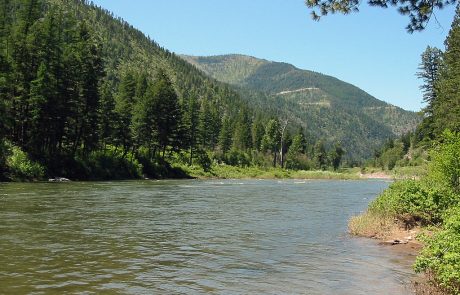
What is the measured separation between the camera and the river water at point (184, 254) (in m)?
11.6

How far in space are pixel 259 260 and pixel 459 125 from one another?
3381cm

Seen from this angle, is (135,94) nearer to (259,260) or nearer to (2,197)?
(2,197)

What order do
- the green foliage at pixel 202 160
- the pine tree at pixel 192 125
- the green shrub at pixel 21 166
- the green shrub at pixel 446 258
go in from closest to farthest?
the green shrub at pixel 446 258, the green shrub at pixel 21 166, the green foliage at pixel 202 160, the pine tree at pixel 192 125

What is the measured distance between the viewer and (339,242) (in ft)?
60.5

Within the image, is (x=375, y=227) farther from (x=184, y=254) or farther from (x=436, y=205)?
(x=184, y=254)

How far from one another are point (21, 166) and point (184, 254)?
125ft

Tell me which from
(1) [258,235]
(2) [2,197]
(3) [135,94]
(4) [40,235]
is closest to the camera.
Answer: (4) [40,235]

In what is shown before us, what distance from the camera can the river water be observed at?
11.6m

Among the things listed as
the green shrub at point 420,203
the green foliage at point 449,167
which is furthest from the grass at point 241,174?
the green shrub at point 420,203

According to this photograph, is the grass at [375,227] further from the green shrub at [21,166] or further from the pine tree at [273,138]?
the pine tree at [273,138]

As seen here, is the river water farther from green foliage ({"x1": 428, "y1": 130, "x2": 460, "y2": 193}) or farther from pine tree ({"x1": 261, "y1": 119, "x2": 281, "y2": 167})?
pine tree ({"x1": 261, "y1": 119, "x2": 281, "y2": 167})

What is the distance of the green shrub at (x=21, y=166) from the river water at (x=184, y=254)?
2153 cm

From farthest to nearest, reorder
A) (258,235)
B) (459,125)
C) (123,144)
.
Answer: (123,144) < (459,125) < (258,235)

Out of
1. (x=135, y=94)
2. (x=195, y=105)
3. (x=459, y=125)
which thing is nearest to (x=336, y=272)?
(x=459, y=125)
